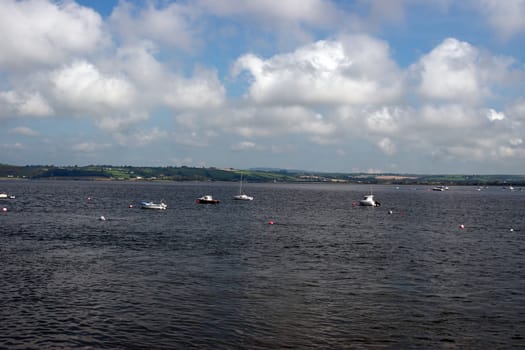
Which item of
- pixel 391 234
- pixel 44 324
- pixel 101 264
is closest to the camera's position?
pixel 44 324

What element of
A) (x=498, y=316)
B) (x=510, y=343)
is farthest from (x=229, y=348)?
(x=498, y=316)

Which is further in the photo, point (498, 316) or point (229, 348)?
point (498, 316)

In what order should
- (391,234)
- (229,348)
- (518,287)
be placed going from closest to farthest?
(229,348), (518,287), (391,234)

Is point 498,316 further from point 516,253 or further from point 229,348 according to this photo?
point 516,253

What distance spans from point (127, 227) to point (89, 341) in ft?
177

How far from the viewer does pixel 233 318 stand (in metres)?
30.2

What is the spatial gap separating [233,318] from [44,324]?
35.1 ft

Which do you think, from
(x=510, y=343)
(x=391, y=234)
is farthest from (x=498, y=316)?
(x=391, y=234)

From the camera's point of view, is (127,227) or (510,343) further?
(127,227)

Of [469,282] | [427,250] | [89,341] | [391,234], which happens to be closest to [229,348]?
[89,341]

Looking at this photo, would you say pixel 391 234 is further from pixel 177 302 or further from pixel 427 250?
pixel 177 302

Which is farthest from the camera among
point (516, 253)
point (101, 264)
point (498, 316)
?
point (516, 253)

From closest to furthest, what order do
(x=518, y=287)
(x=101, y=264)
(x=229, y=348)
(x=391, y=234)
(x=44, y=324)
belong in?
(x=229, y=348) < (x=44, y=324) < (x=518, y=287) < (x=101, y=264) < (x=391, y=234)

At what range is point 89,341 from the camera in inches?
1035
